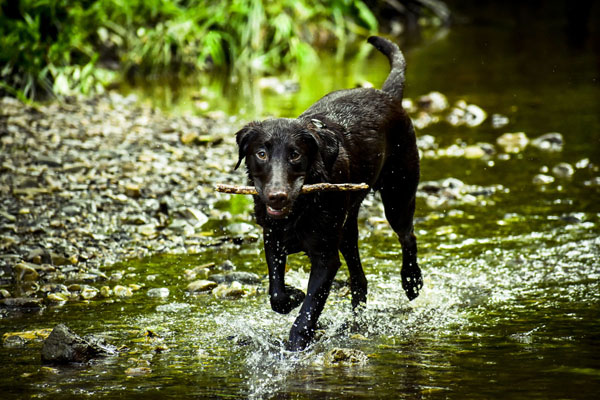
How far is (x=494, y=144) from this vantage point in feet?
34.0

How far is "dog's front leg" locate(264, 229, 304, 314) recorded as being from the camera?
16.3 ft

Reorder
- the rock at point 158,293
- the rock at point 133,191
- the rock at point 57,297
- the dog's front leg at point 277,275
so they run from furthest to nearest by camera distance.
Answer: the rock at point 133,191 → the rock at point 158,293 → the rock at point 57,297 → the dog's front leg at point 277,275

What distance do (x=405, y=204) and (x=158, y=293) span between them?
1.82 metres

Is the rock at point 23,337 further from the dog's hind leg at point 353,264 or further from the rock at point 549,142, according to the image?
the rock at point 549,142

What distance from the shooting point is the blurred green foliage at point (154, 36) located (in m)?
13.5

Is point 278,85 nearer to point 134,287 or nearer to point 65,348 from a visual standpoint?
point 134,287

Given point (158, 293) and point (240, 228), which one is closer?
point (158, 293)

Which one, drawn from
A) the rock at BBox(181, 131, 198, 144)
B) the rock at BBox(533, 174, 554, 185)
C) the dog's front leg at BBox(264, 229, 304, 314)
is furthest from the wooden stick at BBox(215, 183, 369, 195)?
the rock at BBox(181, 131, 198, 144)

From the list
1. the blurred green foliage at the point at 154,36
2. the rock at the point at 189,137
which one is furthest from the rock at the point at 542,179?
the blurred green foliage at the point at 154,36

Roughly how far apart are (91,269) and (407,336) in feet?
8.37

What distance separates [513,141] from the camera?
407 inches

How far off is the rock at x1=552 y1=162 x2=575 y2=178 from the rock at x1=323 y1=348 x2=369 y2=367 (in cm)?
496

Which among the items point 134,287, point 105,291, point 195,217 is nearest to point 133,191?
point 195,217

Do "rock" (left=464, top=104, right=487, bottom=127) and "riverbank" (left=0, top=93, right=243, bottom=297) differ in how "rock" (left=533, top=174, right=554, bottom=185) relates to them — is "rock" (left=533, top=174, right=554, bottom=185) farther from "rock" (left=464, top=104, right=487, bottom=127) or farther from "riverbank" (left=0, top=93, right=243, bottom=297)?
"riverbank" (left=0, top=93, right=243, bottom=297)
